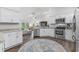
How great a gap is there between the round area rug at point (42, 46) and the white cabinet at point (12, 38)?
0.38 feet

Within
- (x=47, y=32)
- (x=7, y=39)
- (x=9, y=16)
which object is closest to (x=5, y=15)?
(x=9, y=16)

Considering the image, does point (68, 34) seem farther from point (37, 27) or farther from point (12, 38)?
point (12, 38)

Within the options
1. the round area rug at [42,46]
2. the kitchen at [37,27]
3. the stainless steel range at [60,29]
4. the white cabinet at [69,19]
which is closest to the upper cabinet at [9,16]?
the kitchen at [37,27]

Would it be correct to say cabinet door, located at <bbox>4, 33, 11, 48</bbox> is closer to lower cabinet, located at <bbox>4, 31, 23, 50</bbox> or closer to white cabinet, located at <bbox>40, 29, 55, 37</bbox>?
lower cabinet, located at <bbox>4, 31, 23, 50</bbox>

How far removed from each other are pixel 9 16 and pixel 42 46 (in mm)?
601

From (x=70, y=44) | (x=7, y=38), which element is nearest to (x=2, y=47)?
(x=7, y=38)

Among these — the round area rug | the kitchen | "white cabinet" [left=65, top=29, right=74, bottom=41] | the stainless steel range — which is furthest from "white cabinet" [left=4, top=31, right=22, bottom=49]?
"white cabinet" [left=65, top=29, right=74, bottom=41]

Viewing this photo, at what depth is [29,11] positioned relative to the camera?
50.6 inches

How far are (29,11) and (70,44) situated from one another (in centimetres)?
71

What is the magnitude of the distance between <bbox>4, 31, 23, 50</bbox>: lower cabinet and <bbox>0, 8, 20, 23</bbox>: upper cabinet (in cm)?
17

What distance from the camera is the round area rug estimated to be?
127cm

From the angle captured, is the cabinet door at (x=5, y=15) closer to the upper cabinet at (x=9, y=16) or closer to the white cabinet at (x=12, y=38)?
the upper cabinet at (x=9, y=16)

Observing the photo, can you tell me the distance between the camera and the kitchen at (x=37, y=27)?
4.12 ft
